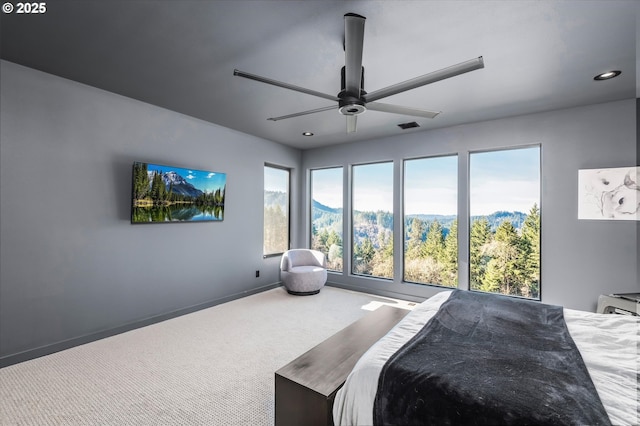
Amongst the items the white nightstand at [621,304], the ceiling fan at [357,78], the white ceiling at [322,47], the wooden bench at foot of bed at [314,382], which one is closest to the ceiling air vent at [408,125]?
the white ceiling at [322,47]

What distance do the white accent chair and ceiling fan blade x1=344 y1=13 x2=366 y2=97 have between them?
331cm

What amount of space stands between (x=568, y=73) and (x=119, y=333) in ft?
17.8

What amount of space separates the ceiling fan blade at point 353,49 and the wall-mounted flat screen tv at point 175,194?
268 centimetres

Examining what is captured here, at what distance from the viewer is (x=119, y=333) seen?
127 inches

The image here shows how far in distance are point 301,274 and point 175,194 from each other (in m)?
2.27

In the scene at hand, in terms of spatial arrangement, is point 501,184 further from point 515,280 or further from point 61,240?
point 61,240

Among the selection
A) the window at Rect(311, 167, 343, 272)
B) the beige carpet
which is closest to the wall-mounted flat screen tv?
the beige carpet

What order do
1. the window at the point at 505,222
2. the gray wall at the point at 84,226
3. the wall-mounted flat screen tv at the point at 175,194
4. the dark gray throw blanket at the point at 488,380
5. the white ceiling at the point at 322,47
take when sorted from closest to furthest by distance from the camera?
the dark gray throw blanket at the point at 488,380, the white ceiling at the point at 322,47, the gray wall at the point at 84,226, the wall-mounted flat screen tv at the point at 175,194, the window at the point at 505,222

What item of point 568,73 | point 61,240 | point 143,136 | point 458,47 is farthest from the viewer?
point 143,136

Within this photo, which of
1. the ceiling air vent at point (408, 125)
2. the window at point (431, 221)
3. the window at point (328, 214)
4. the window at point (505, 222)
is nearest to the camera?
the window at point (505, 222)

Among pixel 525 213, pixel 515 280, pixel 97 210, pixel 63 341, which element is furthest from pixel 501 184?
pixel 63 341

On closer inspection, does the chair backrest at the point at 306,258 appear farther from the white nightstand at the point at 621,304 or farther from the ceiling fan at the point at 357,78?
the white nightstand at the point at 621,304

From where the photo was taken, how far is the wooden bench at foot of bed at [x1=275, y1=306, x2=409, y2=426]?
5.09 ft

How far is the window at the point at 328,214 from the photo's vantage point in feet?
18.4
